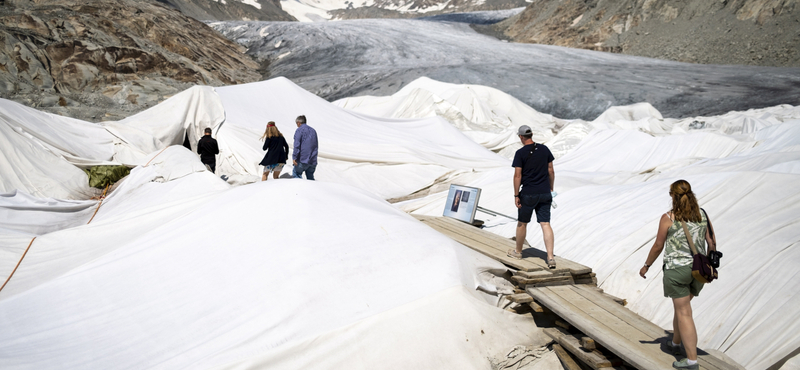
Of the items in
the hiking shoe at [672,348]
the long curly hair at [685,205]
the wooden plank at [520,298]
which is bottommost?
the wooden plank at [520,298]

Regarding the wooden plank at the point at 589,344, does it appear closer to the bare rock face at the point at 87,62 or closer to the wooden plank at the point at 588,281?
the wooden plank at the point at 588,281

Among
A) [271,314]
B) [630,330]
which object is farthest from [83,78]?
[630,330]

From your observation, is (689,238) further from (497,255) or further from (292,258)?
(292,258)

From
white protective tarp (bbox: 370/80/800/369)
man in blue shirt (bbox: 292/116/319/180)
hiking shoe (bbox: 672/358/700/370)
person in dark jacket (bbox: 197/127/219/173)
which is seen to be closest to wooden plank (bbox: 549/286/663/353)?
hiking shoe (bbox: 672/358/700/370)

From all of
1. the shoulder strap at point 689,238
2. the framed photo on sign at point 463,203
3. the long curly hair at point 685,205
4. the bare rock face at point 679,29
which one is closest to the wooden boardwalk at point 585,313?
the shoulder strap at point 689,238

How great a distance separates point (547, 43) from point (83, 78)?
3215cm

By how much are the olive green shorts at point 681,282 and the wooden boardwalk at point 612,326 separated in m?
0.38

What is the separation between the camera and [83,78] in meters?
20.4

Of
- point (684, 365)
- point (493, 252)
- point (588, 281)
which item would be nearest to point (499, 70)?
Answer: point (493, 252)

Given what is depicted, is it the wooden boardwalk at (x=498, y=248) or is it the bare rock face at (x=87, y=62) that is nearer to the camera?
the wooden boardwalk at (x=498, y=248)

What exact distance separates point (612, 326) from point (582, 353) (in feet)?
0.98

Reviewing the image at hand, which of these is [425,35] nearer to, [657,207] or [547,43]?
[547,43]

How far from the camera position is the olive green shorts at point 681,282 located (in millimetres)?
2908

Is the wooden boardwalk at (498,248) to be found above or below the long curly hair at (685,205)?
below
